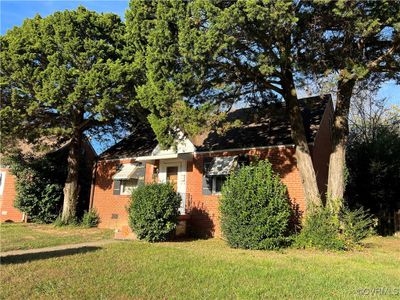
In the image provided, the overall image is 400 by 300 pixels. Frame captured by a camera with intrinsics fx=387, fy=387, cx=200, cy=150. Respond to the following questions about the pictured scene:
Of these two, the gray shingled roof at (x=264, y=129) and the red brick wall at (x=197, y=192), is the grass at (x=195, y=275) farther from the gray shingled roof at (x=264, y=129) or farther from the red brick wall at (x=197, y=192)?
the gray shingled roof at (x=264, y=129)

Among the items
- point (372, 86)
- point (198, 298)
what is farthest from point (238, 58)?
point (198, 298)

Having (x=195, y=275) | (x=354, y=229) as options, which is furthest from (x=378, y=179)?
(x=195, y=275)

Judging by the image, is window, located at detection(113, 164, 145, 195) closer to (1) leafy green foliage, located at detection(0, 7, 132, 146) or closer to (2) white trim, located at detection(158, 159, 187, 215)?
(2) white trim, located at detection(158, 159, 187, 215)

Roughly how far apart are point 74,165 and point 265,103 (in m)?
11.4

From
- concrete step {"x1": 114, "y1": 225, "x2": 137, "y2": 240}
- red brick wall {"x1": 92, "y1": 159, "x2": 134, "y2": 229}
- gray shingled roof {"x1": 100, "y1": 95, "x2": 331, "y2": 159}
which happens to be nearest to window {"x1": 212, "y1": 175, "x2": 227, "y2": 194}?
gray shingled roof {"x1": 100, "y1": 95, "x2": 331, "y2": 159}

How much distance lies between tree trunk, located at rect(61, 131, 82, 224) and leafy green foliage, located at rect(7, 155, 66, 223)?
1576 millimetres

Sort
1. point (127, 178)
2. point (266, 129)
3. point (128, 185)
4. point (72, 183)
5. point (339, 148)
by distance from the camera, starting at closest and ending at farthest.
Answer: point (339, 148), point (266, 129), point (127, 178), point (128, 185), point (72, 183)

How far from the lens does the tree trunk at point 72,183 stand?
68.6ft

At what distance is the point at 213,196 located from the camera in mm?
17031

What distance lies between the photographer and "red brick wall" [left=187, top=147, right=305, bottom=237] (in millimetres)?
15203

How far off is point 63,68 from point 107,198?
791cm

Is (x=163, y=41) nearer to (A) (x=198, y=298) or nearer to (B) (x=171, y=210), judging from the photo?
(B) (x=171, y=210)

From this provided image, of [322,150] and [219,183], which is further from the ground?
[322,150]

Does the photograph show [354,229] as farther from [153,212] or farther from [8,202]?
[8,202]
